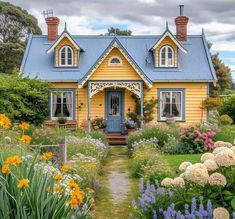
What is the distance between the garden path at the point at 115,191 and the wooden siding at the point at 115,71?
8106mm

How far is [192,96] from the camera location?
25.3 meters

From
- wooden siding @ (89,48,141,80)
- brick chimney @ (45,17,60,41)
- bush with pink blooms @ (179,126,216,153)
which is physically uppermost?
brick chimney @ (45,17,60,41)

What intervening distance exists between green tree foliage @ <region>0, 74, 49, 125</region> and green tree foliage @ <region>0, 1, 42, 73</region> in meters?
29.6

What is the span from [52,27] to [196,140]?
14.0 metres

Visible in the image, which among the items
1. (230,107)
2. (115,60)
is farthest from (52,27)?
(230,107)

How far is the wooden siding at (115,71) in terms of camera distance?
79.7 feet

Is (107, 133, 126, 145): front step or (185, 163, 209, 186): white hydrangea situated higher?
(185, 163, 209, 186): white hydrangea

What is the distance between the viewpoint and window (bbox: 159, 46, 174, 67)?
84.0 ft

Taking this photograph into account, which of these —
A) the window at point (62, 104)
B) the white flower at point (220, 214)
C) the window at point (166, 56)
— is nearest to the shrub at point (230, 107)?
the window at point (166, 56)

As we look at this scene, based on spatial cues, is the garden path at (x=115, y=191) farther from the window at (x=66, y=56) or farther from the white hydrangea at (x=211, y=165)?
the window at (x=66, y=56)

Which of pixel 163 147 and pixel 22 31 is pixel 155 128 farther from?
pixel 22 31

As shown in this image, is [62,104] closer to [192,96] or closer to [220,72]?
[192,96]

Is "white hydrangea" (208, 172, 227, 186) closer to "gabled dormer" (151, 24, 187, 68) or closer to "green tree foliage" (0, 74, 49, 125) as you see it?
"green tree foliage" (0, 74, 49, 125)

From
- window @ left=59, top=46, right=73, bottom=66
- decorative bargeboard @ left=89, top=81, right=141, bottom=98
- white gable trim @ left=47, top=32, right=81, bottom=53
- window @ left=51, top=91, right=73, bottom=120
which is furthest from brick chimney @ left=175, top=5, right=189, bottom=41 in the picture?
window @ left=51, top=91, right=73, bottom=120
